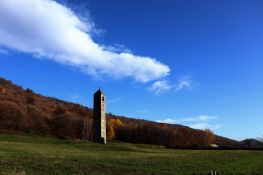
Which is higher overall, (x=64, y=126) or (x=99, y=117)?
(x=64, y=126)

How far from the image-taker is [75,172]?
71.4ft

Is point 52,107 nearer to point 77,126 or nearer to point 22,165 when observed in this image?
point 77,126

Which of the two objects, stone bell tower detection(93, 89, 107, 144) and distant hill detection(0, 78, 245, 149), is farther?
distant hill detection(0, 78, 245, 149)

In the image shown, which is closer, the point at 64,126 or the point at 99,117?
the point at 99,117

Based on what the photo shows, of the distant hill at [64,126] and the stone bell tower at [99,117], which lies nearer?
the stone bell tower at [99,117]

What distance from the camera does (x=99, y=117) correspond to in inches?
2862

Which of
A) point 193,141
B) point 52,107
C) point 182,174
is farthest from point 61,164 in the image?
point 52,107

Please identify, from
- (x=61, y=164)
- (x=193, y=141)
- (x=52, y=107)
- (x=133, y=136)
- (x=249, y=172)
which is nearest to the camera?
(x=61, y=164)

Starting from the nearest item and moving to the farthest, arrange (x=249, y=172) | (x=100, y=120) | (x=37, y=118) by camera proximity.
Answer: (x=249, y=172)
(x=100, y=120)
(x=37, y=118)

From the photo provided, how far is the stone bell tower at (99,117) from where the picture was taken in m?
71.6

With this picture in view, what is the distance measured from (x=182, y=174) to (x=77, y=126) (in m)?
106

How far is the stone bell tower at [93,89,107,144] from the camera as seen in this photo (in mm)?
71625

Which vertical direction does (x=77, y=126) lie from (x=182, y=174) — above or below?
above

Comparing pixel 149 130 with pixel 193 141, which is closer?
pixel 149 130
